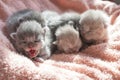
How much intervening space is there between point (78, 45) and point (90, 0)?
797 mm

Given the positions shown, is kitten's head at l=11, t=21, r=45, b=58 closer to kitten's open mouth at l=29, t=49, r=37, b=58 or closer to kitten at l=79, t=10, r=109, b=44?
kitten's open mouth at l=29, t=49, r=37, b=58

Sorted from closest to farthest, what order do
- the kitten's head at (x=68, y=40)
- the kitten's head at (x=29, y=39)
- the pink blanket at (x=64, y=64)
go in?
the pink blanket at (x=64, y=64) < the kitten's head at (x=29, y=39) < the kitten's head at (x=68, y=40)

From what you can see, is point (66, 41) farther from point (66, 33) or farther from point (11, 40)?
point (11, 40)

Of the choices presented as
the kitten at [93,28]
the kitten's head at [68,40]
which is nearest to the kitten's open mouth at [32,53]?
the kitten's head at [68,40]

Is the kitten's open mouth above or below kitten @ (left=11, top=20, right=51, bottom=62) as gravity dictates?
below

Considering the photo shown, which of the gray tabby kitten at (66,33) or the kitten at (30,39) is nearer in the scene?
the kitten at (30,39)

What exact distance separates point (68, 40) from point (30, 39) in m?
0.25

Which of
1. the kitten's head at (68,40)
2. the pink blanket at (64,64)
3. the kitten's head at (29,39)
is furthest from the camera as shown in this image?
the kitten's head at (68,40)

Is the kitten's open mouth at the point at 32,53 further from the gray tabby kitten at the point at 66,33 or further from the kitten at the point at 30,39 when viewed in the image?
the gray tabby kitten at the point at 66,33

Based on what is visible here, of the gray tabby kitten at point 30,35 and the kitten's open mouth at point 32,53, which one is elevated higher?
the gray tabby kitten at point 30,35

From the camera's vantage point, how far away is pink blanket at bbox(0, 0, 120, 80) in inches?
43.9

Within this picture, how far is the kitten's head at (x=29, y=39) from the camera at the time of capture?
1.34 m

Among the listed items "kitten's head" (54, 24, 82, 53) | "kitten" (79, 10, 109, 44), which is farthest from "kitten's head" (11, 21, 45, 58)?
"kitten" (79, 10, 109, 44)

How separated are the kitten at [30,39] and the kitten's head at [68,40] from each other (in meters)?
0.13
